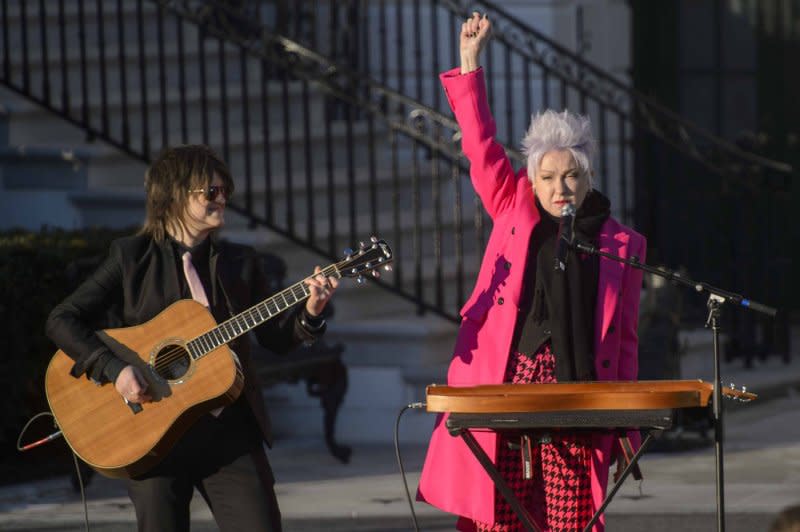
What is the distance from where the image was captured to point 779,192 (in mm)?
10992

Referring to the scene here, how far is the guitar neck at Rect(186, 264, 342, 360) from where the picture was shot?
15.5 ft

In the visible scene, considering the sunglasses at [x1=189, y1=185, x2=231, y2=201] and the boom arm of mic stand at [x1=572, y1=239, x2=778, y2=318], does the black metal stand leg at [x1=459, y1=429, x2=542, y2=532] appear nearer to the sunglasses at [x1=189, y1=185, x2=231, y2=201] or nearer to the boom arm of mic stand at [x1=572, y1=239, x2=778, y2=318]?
the boom arm of mic stand at [x1=572, y1=239, x2=778, y2=318]

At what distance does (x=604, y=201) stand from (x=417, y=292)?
4.66 meters

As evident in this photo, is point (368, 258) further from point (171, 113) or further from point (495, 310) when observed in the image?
point (171, 113)

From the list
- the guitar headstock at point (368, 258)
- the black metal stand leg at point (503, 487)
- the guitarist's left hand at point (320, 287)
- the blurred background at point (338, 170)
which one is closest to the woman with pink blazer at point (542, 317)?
the black metal stand leg at point (503, 487)

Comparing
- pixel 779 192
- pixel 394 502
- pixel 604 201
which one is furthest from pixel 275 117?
pixel 604 201

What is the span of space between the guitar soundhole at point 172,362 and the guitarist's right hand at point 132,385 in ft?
0.23

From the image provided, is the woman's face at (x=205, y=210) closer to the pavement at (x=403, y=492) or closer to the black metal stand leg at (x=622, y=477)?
the black metal stand leg at (x=622, y=477)

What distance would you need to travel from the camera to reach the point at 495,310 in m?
5.00

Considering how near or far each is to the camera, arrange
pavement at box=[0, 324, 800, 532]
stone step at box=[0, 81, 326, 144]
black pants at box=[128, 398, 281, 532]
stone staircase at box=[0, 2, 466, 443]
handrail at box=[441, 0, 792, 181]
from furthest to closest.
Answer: handrail at box=[441, 0, 792, 181]
stone step at box=[0, 81, 326, 144]
stone staircase at box=[0, 2, 466, 443]
pavement at box=[0, 324, 800, 532]
black pants at box=[128, 398, 281, 532]

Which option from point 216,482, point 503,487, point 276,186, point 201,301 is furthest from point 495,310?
point 276,186

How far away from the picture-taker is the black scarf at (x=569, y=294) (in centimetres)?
483

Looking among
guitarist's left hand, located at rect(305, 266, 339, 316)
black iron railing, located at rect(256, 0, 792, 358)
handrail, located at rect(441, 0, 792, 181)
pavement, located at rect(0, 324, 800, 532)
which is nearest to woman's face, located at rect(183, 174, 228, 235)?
guitarist's left hand, located at rect(305, 266, 339, 316)

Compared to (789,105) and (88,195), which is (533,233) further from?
(789,105)
